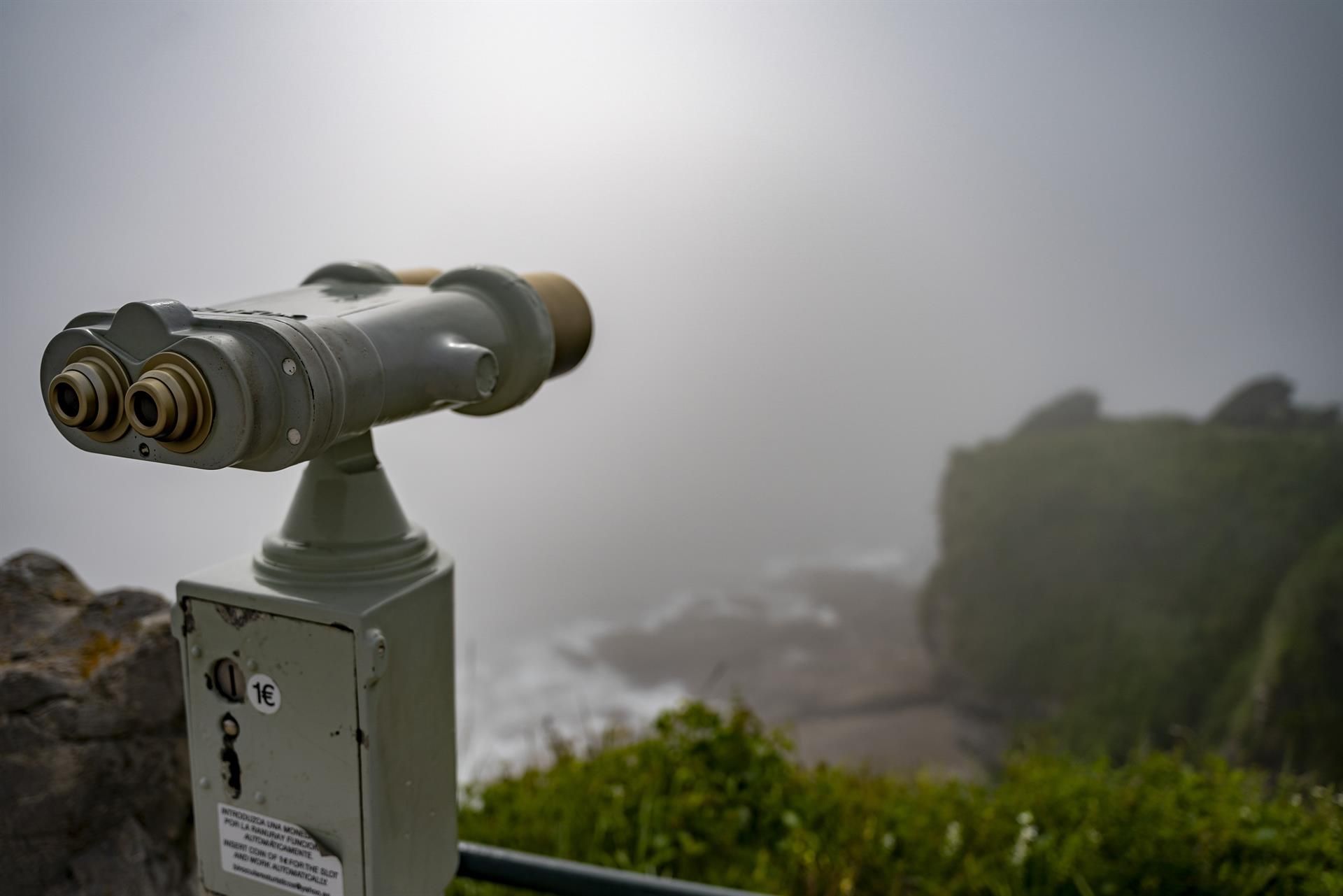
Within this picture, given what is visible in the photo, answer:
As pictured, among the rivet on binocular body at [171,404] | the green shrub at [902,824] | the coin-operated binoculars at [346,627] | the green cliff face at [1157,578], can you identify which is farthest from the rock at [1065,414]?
the rivet on binocular body at [171,404]

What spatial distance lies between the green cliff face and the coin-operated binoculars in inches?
176

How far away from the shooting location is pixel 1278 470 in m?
5.39

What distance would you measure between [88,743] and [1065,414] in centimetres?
517

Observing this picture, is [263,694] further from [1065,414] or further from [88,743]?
[1065,414]

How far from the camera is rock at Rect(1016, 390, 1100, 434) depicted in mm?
5707

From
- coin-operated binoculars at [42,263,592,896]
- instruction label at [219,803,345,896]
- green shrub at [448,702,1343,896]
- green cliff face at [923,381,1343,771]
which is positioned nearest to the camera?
coin-operated binoculars at [42,263,592,896]

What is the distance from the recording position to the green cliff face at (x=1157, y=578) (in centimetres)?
496

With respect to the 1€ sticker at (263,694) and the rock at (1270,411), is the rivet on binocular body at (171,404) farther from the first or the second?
the rock at (1270,411)

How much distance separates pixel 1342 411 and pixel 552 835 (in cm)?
457

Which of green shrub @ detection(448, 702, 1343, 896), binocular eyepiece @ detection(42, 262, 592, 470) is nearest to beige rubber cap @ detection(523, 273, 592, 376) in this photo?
binocular eyepiece @ detection(42, 262, 592, 470)

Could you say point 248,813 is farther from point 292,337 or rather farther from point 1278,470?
point 1278,470

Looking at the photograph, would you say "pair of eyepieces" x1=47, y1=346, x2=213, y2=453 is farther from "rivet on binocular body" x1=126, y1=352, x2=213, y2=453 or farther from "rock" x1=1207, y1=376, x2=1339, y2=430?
"rock" x1=1207, y1=376, x2=1339, y2=430

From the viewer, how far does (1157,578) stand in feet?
17.8

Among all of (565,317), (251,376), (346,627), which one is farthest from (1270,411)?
(251,376)
